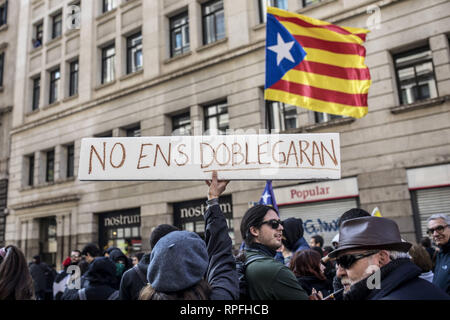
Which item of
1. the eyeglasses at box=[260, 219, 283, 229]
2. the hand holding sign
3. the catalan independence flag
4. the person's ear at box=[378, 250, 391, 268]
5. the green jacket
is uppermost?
the catalan independence flag

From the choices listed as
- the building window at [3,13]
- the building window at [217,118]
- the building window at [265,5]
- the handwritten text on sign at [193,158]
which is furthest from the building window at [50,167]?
the handwritten text on sign at [193,158]

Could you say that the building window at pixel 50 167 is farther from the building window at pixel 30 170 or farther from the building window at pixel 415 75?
the building window at pixel 415 75

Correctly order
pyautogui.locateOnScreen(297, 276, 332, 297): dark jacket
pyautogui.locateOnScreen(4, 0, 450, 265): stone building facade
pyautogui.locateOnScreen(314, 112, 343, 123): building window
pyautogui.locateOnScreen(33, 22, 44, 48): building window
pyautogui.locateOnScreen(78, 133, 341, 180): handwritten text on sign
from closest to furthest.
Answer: pyautogui.locateOnScreen(78, 133, 341, 180): handwritten text on sign, pyautogui.locateOnScreen(297, 276, 332, 297): dark jacket, pyautogui.locateOnScreen(4, 0, 450, 265): stone building facade, pyautogui.locateOnScreen(314, 112, 343, 123): building window, pyautogui.locateOnScreen(33, 22, 44, 48): building window

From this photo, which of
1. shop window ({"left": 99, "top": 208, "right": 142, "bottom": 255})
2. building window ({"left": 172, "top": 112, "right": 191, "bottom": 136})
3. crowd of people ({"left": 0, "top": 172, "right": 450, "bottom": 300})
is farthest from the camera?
shop window ({"left": 99, "top": 208, "right": 142, "bottom": 255})

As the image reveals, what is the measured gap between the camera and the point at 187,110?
15562mm

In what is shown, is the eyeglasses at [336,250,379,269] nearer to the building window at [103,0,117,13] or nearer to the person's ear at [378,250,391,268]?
the person's ear at [378,250,391,268]

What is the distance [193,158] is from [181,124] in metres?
13.0

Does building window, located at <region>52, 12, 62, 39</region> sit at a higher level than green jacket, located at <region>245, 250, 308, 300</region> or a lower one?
higher

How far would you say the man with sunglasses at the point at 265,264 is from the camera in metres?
2.28

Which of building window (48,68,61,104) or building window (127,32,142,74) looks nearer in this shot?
building window (127,32,142,74)

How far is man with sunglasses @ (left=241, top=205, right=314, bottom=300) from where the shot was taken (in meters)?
2.28

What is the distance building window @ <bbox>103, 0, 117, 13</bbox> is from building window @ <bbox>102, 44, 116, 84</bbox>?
72.7 inches

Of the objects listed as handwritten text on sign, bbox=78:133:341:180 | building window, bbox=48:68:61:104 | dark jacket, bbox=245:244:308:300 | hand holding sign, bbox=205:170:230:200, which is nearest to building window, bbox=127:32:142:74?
building window, bbox=48:68:61:104
